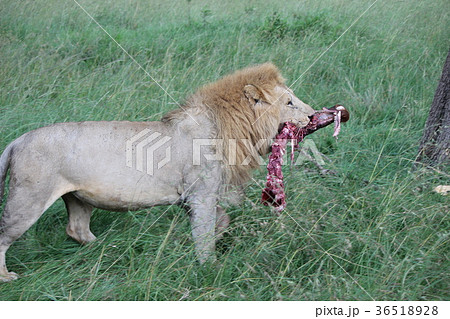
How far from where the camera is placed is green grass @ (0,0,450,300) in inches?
117

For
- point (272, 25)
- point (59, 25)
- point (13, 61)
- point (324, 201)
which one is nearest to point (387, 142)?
point (324, 201)

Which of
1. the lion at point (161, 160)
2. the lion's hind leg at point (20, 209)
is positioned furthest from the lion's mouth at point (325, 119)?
the lion's hind leg at point (20, 209)

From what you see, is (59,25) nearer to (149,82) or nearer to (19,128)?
(149,82)

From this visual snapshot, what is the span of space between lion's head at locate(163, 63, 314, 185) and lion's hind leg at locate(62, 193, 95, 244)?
83 cm

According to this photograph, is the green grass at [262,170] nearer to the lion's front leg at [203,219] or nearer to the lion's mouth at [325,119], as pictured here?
the lion's front leg at [203,219]

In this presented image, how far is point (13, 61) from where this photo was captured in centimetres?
574

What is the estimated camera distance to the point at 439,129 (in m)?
4.09

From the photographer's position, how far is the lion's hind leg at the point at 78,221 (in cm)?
368

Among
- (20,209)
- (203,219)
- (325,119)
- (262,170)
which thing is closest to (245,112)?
A: (262,170)

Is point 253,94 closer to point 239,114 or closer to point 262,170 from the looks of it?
point 239,114

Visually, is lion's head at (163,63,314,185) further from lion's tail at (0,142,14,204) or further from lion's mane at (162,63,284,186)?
lion's tail at (0,142,14,204)

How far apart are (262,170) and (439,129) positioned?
1.38 metres

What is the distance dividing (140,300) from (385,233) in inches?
55.2

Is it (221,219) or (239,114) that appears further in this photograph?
(239,114)
